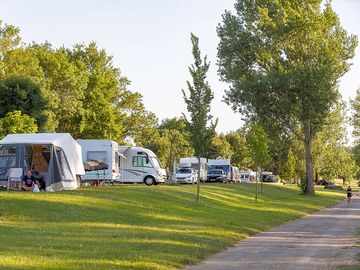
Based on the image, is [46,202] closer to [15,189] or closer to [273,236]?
[15,189]

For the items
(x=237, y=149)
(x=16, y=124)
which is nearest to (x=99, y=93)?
(x=16, y=124)

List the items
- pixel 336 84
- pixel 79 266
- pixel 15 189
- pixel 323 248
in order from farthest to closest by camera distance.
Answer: pixel 336 84 < pixel 15 189 < pixel 323 248 < pixel 79 266

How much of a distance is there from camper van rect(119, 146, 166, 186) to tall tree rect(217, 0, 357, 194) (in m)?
12.5

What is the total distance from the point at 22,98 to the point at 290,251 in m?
40.4

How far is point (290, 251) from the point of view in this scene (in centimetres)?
1817

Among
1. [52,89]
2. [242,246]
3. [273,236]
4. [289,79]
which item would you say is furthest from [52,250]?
[52,89]

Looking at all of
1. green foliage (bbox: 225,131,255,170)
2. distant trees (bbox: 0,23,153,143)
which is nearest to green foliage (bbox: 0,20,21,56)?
distant trees (bbox: 0,23,153,143)

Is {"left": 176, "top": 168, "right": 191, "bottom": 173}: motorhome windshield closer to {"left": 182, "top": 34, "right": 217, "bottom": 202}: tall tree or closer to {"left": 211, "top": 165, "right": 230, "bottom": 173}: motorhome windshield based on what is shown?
{"left": 211, "top": 165, "right": 230, "bottom": 173}: motorhome windshield

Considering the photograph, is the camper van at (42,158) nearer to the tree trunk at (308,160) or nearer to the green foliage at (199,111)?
the green foliage at (199,111)

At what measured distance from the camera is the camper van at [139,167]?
46438 millimetres

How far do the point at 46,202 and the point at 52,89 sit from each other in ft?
146

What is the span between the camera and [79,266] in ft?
43.1

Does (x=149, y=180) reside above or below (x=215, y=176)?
below

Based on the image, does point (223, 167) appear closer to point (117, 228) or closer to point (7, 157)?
point (7, 157)
